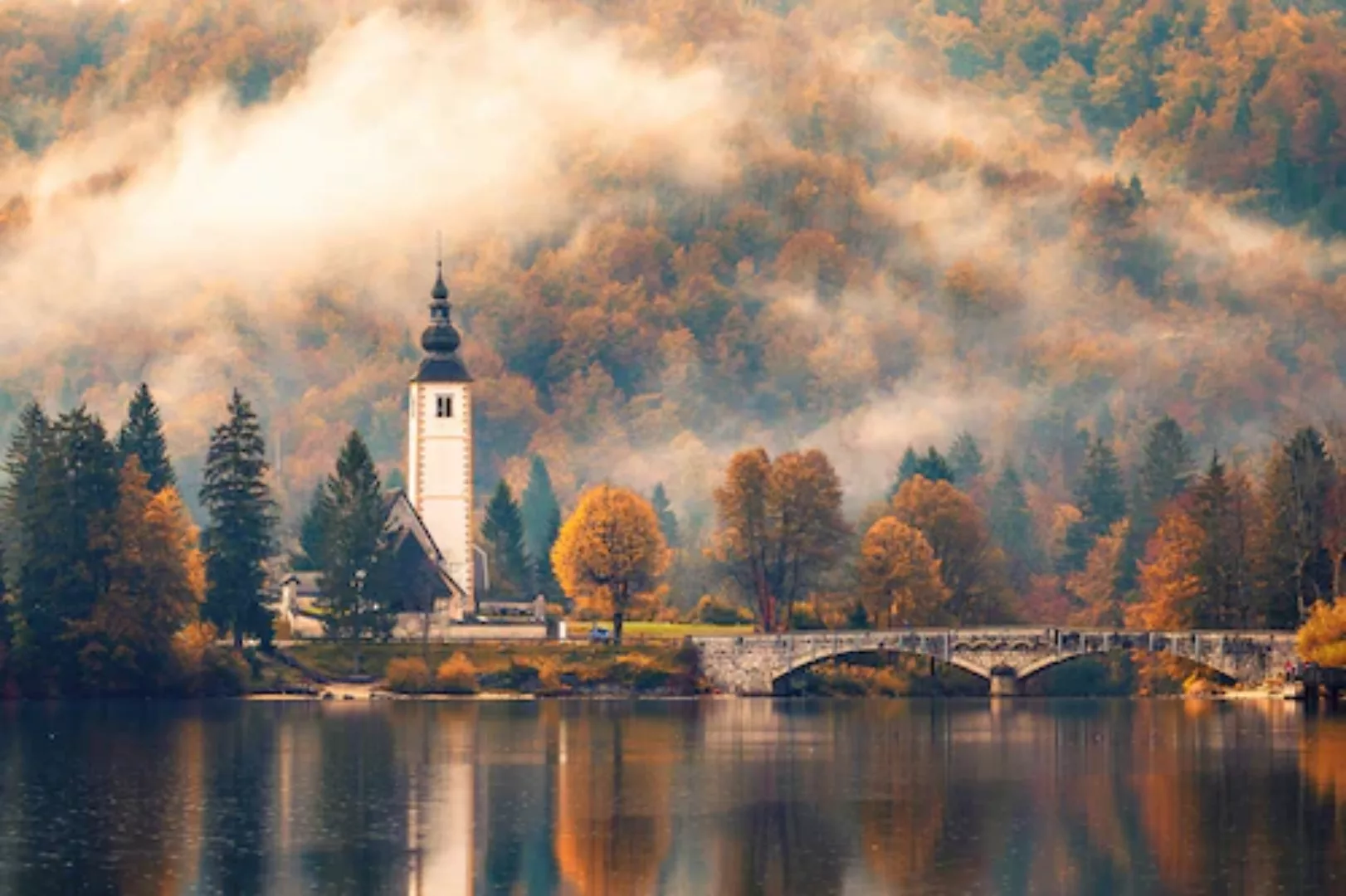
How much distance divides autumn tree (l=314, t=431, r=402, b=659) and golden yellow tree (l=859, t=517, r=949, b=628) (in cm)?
2908

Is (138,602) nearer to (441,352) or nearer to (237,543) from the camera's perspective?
(237,543)

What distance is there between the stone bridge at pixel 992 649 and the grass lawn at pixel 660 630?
223 inches

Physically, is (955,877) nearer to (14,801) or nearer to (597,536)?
(14,801)

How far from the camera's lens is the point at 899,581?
170m

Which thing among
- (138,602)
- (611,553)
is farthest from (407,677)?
(611,553)

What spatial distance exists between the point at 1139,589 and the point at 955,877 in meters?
120

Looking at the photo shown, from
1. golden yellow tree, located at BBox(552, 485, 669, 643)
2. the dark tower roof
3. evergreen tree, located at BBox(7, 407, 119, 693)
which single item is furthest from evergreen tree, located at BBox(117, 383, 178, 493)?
golden yellow tree, located at BBox(552, 485, 669, 643)

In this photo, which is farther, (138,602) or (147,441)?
(147,441)

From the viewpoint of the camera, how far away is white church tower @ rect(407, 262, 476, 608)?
181875mm

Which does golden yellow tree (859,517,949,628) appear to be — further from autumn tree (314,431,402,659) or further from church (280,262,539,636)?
autumn tree (314,431,402,659)

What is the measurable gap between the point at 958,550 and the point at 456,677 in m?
40.8

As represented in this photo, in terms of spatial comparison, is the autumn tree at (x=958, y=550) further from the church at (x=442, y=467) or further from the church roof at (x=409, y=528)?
the church roof at (x=409, y=528)

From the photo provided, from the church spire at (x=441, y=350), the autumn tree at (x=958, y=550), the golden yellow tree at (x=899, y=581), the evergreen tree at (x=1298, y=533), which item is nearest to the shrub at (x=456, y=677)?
the golden yellow tree at (x=899, y=581)

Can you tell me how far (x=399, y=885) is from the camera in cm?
7056
